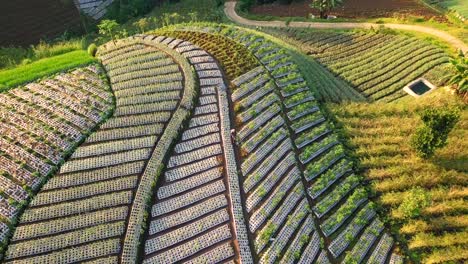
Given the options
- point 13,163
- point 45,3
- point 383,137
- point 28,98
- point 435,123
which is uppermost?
point 45,3

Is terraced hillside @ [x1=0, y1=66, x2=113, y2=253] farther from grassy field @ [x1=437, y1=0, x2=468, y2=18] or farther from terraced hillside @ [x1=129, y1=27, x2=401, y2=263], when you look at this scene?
grassy field @ [x1=437, y1=0, x2=468, y2=18]

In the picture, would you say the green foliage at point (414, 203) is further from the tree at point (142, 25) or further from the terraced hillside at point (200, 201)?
the tree at point (142, 25)

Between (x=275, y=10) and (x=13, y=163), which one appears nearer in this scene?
(x=13, y=163)

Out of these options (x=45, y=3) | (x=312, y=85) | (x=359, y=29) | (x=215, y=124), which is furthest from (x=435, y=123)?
(x=45, y=3)

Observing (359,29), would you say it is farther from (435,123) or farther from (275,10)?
(435,123)

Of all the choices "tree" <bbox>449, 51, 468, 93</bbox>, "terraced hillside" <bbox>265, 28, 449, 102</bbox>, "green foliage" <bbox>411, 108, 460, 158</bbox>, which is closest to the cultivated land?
"green foliage" <bbox>411, 108, 460, 158</bbox>

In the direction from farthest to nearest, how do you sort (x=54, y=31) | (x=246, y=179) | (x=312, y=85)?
(x=54, y=31) → (x=312, y=85) → (x=246, y=179)

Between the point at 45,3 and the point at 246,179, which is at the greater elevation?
the point at 45,3
